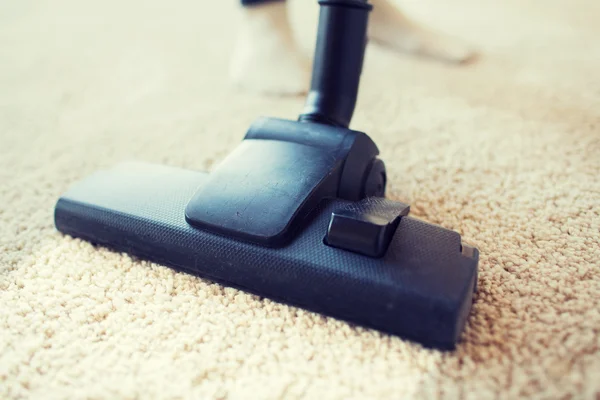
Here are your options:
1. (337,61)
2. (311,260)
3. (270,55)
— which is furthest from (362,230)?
(270,55)

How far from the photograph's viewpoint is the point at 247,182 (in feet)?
2.13

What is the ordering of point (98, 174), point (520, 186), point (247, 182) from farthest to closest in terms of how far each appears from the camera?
1. point (520, 186)
2. point (98, 174)
3. point (247, 182)

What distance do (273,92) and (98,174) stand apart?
590 millimetres

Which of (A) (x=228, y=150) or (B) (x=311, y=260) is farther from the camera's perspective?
(A) (x=228, y=150)

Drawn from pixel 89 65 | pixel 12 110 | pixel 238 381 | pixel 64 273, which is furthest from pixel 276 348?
pixel 89 65

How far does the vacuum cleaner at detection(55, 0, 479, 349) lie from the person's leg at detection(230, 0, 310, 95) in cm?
44

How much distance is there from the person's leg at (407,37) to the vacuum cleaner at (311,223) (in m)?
0.70

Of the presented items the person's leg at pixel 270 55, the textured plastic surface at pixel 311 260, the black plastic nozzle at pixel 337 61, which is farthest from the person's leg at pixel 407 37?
the textured plastic surface at pixel 311 260

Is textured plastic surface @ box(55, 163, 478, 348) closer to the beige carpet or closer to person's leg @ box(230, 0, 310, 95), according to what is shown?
the beige carpet

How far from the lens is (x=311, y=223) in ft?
1.98

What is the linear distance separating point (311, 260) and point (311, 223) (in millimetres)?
60

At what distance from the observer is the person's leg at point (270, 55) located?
1243 mm

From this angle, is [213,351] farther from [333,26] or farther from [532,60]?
[532,60]

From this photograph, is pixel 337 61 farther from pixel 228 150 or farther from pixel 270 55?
pixel 270 55
